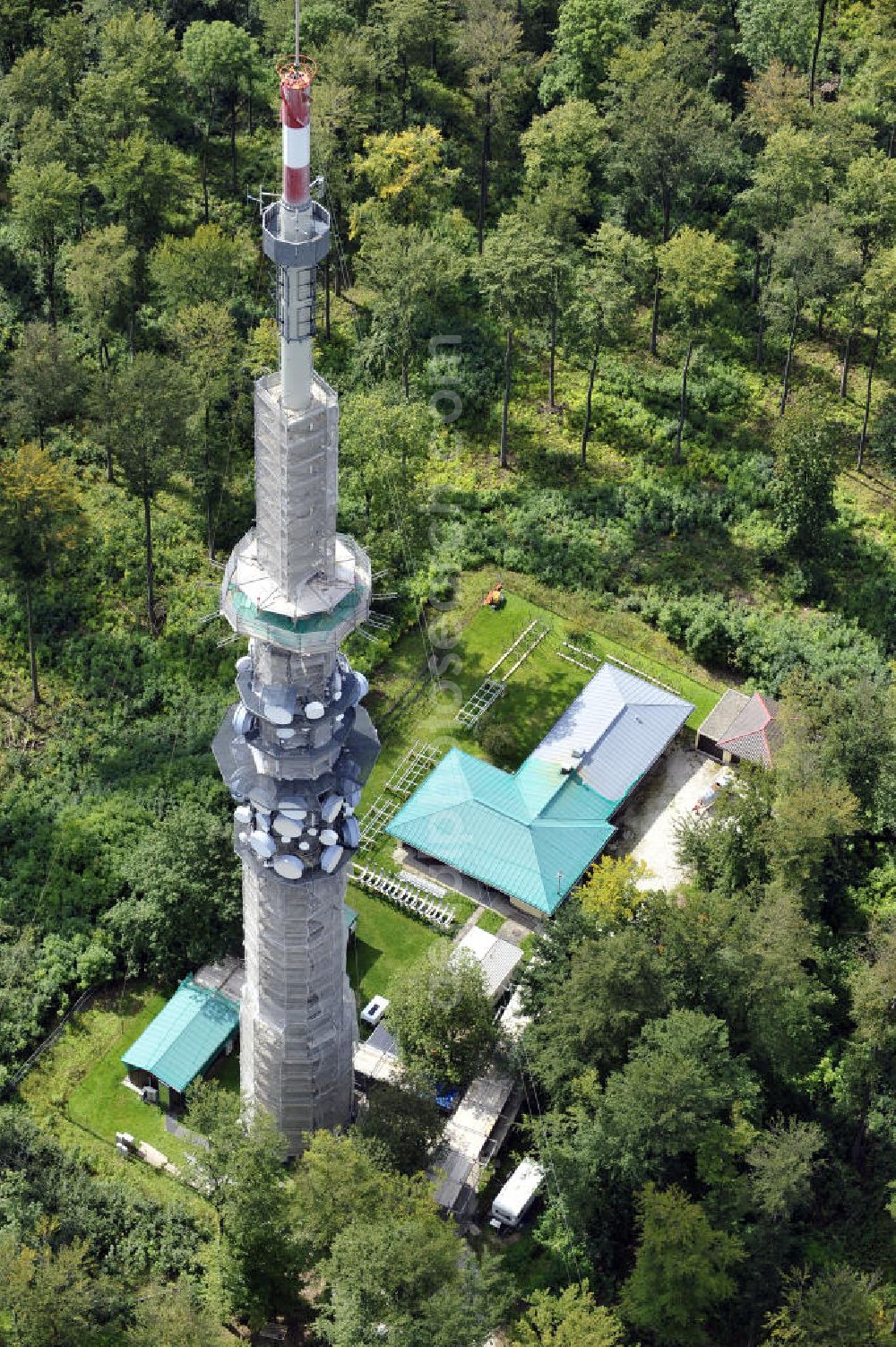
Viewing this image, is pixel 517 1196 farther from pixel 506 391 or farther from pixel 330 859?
pixel 506 391

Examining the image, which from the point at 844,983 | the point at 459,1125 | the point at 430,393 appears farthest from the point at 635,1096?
the point at 430,393

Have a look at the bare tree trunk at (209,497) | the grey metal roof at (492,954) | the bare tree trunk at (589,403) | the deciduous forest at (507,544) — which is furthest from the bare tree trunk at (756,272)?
the grey metal roof at (492,954)

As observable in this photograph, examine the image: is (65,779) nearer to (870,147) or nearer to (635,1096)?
(635,1096)

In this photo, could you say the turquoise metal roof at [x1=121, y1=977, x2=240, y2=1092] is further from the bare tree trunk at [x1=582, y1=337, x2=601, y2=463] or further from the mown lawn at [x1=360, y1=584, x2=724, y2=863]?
the bare tree trunk at [x1=582, y1=337, x2=601, y2=463]

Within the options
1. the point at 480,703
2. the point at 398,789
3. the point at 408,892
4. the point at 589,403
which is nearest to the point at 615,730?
the point at 480,703

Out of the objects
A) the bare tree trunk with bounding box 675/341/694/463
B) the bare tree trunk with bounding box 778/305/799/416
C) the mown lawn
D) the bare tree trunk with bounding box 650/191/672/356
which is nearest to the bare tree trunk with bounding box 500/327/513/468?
the mown lawn

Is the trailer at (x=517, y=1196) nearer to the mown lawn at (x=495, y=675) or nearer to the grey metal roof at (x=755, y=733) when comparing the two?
the mown lawn at (x=495, y=675)

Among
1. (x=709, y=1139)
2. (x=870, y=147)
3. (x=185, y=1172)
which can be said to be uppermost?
(x=870, y=147)
